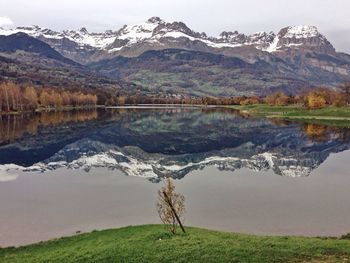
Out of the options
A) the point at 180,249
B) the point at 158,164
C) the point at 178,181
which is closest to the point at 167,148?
the point at 158,164

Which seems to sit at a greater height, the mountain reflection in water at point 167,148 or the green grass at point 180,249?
the mountain reflection in water at point 167,148

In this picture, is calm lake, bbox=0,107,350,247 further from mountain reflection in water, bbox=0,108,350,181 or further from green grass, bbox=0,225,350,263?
green grass, bbox=0,225,350,263

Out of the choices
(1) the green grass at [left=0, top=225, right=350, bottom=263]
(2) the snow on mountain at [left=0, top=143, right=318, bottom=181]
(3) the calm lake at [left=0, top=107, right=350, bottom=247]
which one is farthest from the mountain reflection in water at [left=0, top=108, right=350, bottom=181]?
(1) the green grass at [left=0, top=225, right=350, bottom=263]

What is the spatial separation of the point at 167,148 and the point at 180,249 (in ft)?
286

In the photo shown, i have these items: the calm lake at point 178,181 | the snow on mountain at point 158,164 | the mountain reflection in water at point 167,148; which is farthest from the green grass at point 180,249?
the snow on mountain at point 158,164

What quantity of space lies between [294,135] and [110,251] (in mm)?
118538

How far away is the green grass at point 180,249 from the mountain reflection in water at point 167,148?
38289 mm

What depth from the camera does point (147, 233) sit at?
37812 millimetres

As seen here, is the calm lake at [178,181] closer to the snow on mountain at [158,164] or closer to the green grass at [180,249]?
the snow on mountain at [158,164]

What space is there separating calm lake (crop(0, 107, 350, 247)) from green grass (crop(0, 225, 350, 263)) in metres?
7.02

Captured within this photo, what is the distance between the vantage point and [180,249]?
3111 centimetres

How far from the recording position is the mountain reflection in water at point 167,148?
88.8m

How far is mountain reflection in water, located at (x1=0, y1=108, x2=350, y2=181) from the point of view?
291 ft

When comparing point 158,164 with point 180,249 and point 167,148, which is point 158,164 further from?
point 180,249
